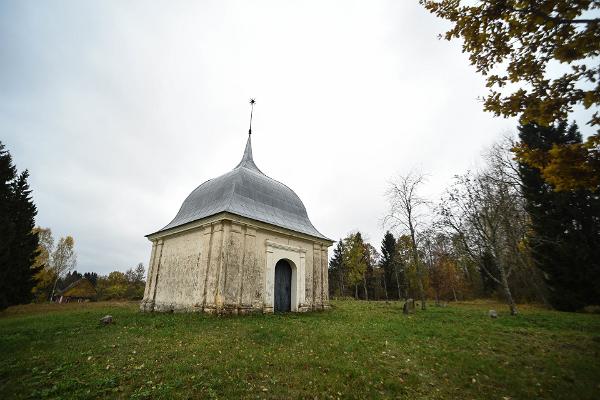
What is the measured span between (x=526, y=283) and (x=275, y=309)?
24.1m

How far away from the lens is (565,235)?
18.1 meters

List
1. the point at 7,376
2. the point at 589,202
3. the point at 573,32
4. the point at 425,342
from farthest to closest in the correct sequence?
1. the point at 589,202
2. the point at 425,342
3. the point at 7,376
4. the point at 573,32

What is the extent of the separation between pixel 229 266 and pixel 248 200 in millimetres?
4334

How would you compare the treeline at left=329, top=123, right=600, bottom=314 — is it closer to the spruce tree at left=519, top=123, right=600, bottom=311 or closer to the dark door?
the spruce tree at left=519, top=123, right=600, bottom=311

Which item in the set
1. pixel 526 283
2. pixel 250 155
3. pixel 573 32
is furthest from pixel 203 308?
pixel 526 283

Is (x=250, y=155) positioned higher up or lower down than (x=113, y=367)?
higher up

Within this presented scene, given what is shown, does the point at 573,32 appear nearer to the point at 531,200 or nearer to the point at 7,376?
the point at 7,376

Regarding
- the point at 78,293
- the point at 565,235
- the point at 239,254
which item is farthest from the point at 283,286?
the point at 78,293

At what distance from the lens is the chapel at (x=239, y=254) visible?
12812 millimetres

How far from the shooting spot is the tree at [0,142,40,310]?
18219 millimetres

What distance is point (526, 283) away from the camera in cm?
2495

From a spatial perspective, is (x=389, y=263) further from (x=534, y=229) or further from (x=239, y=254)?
(x=239, y=254)

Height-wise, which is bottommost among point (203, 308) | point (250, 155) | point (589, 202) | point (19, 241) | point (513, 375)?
point (513, 375)

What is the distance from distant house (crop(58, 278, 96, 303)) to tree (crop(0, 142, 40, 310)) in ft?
94.2
